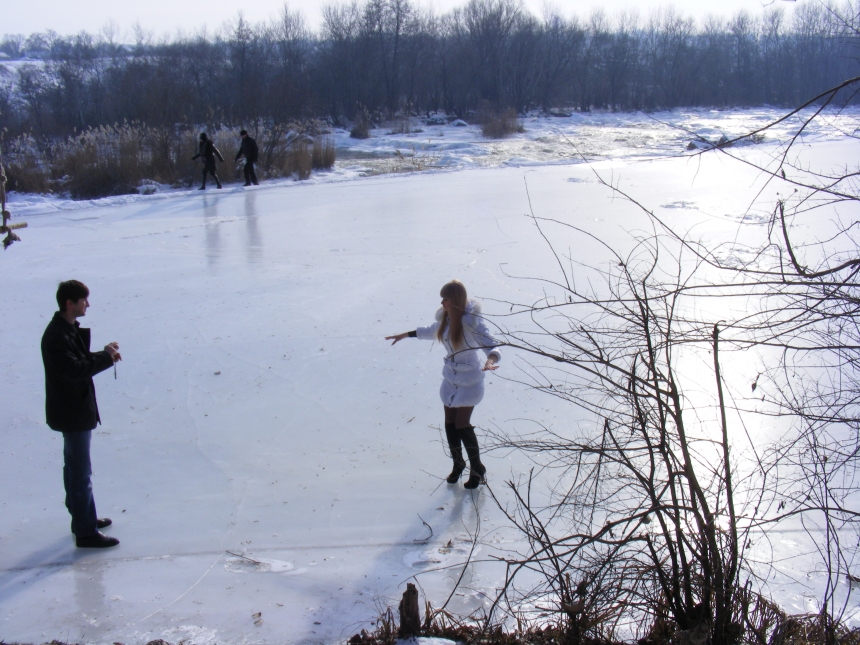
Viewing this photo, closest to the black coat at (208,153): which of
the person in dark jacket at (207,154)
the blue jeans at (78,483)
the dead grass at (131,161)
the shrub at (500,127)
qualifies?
the person in dark jacket at (207,154)

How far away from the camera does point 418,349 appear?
20.3ft

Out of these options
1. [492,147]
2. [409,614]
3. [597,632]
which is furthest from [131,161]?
[597,632]

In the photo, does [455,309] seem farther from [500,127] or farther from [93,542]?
[500,127]

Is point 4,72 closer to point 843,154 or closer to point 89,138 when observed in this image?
point 89,138

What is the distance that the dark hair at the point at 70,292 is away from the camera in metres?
3.42

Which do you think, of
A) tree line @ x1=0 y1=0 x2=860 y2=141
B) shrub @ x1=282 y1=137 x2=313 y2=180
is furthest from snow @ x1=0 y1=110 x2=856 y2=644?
tree line @ x1=0 y1=0 x2=860 y2=141

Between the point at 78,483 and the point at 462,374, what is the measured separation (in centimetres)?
207

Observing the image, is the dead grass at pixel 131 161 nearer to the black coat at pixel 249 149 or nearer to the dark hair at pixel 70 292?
the black coat at pixel 249 149

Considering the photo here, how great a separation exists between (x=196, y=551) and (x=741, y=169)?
15861 mm

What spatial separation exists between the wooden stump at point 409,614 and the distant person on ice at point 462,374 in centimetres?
128

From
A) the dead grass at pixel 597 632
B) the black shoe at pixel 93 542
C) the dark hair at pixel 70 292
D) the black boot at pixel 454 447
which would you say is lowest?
the dead grass at pixel 597 632

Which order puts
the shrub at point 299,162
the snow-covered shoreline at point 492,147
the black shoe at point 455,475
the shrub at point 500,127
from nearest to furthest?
the black shoe at point 455,475 < the snow-covered shoreline at point 492,147 < the shrub at point 299,162 < the shrub at point 500,127

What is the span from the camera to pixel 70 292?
11.3ft

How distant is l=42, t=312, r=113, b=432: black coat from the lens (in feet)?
11.1
